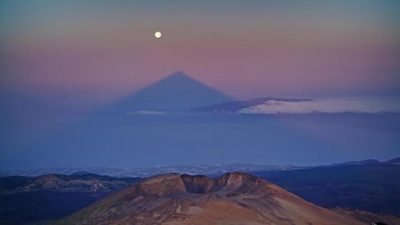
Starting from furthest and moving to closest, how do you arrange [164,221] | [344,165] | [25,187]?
[25,187]
[344,165]
[164,221]

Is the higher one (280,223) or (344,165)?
(344,165)

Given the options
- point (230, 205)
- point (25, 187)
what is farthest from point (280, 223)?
point (25, 187)

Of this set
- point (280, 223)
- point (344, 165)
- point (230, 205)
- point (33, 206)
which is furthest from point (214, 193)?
point (33, 206)

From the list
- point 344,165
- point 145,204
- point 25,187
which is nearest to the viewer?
point 145,204

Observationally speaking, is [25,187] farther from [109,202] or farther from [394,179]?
[394,179]

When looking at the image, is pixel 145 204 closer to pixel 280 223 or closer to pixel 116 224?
pixel 116 224

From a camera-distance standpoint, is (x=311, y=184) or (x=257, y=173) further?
(x=311, y=184)
